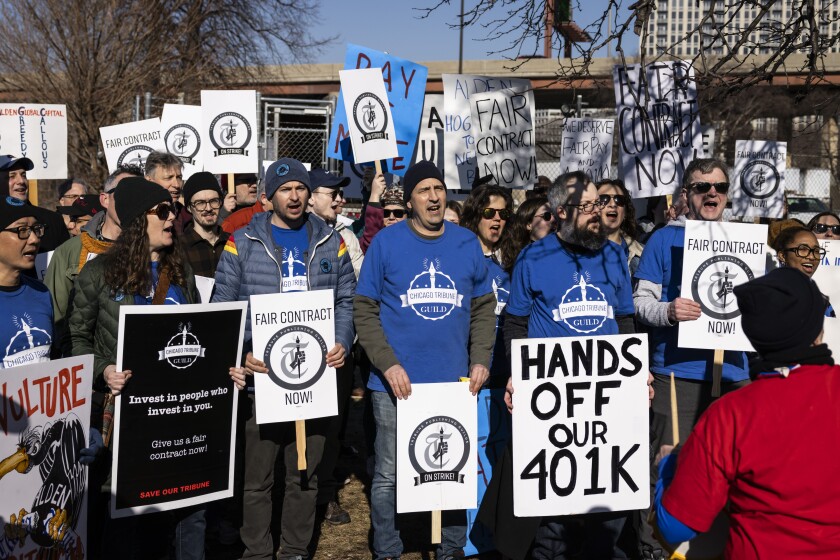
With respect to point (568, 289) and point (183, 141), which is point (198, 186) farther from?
point (183, 141)

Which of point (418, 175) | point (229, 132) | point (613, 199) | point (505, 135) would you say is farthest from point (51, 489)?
point (505, 135)

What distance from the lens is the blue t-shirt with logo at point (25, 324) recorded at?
4133 mm

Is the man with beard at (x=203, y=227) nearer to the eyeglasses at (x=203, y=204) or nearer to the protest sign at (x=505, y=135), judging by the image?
the eyeglasses at (x=203, y=204)

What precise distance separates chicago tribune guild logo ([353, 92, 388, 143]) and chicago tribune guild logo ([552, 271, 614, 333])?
4.49m

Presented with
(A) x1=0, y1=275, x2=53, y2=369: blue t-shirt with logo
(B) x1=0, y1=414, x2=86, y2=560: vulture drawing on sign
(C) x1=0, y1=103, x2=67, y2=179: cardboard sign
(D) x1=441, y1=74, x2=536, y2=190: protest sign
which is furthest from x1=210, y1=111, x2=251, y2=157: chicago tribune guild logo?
(B) x1=0, y1=414, x2=86, y2=560: vulture drawing on sign

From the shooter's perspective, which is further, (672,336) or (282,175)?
(672,336)

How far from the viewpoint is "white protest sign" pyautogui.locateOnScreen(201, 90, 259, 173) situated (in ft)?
30.4

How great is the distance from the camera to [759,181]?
31.8ft

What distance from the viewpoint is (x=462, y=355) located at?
526cm

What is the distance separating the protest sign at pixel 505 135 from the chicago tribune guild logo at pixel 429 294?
433 cm

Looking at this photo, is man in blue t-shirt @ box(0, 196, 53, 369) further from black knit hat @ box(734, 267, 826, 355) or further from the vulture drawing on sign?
black knit hat @ box(734, 267, 826, 355)

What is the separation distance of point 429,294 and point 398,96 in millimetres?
5149

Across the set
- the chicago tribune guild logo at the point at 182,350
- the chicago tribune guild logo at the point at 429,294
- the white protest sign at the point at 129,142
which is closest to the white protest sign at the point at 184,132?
the white protest sign at the point at 129,142

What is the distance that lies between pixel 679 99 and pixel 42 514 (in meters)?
6.02
